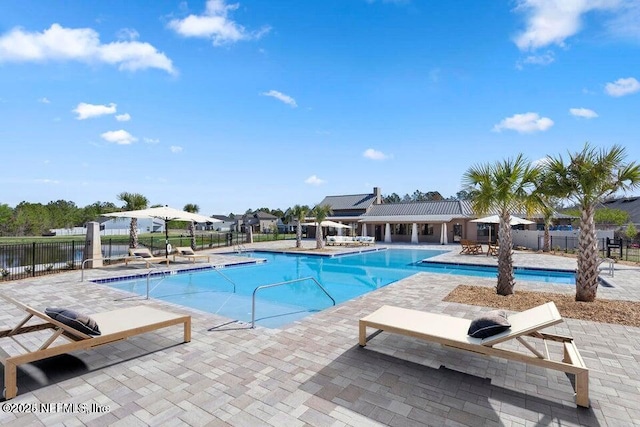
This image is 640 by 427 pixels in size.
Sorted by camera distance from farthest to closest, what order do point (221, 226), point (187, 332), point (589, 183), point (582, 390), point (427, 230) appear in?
point (221, 226) < point (427, 230) < point (589, 183) < point (187, 332) < point (582, 390)

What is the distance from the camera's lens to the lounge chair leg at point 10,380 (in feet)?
10.6

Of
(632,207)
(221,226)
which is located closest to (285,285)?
(632,207)

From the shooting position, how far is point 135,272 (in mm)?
11820

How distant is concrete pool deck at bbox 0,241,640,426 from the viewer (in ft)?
9.84

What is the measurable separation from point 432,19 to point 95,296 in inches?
Result: 563

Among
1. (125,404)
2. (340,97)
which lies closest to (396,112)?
(340,97)

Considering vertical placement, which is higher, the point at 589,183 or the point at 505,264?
the point at 589,183

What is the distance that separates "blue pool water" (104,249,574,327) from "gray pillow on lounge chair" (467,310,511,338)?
4.12 meters

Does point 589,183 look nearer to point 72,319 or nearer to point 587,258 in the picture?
point 587,258

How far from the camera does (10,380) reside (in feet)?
10.6

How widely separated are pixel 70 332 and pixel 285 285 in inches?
321

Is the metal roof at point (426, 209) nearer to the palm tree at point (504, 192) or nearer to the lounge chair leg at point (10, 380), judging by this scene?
the palm tree at point (504, 192)

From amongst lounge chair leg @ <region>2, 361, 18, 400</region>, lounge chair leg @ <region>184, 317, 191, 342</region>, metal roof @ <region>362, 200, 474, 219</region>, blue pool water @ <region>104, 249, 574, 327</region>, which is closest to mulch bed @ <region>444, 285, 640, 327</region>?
blue pool water @ <region>104, 249, 574, 327</region>

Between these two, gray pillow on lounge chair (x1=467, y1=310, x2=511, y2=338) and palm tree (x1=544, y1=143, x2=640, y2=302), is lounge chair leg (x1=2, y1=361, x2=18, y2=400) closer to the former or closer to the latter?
gray pillow on lounge chair (x1=467, y1=310, x2=511, y2=338)
